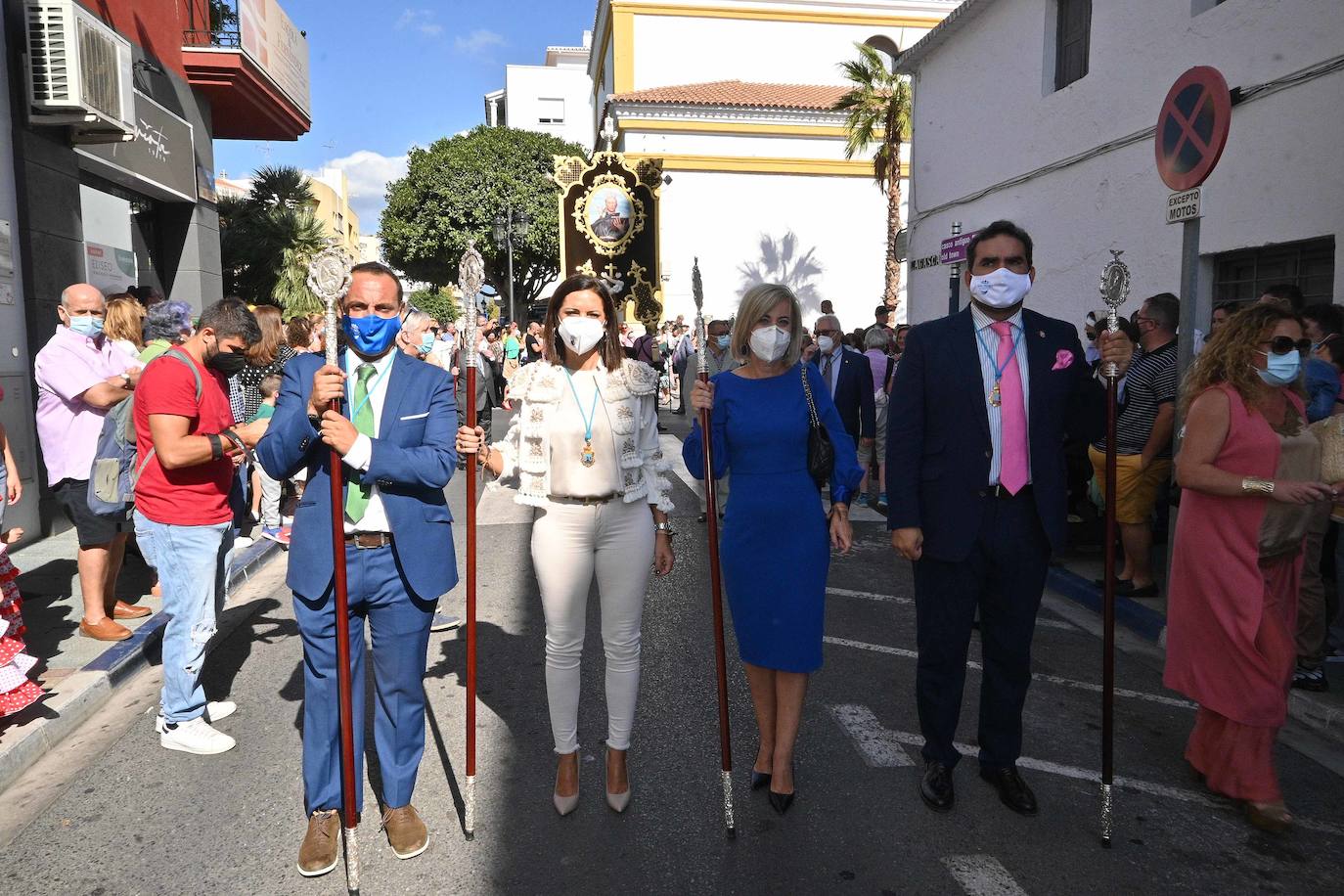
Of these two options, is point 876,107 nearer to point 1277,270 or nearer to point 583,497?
point 1277,270

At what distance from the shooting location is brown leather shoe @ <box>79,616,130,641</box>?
212 inches

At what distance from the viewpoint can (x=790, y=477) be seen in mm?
3633

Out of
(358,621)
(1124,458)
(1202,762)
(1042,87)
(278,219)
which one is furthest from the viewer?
(278,219)

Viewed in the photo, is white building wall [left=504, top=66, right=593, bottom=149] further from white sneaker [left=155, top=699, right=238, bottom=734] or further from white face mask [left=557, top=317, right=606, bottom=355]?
white face mask [left=557, top=317, right=606, bottom=355]

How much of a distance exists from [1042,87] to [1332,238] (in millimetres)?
5879

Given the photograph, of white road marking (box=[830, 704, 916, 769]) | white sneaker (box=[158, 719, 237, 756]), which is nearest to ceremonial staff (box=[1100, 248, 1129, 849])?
white road marking (box=[830, 704, 916, 769])

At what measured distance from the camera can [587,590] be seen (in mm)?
3600

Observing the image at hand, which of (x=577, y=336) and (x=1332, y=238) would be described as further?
(x=1332, y=238)

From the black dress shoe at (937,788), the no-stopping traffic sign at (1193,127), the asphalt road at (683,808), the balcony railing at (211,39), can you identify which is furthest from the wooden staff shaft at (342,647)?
the balcony railing at (211,39)

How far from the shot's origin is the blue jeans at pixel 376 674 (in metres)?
3.16

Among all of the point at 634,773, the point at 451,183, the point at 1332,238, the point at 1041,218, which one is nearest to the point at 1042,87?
the point at 1041,218

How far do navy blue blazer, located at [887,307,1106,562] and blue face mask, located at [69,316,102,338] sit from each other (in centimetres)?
520

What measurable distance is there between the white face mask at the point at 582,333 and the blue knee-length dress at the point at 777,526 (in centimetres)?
58

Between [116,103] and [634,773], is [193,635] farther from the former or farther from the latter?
[116,103]
